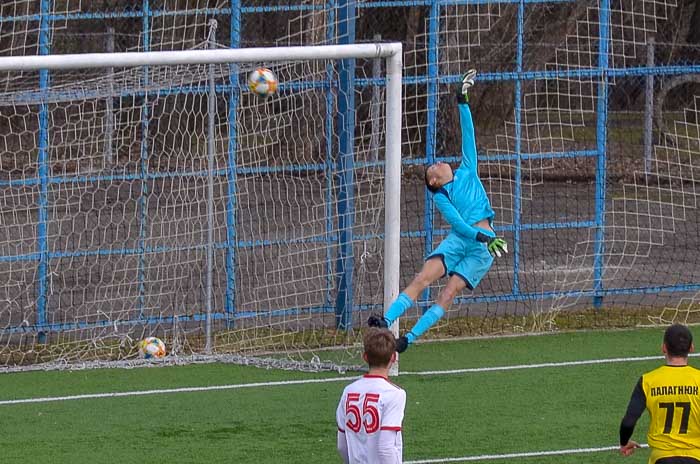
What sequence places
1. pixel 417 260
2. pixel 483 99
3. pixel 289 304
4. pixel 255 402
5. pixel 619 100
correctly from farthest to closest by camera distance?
1. pixel 619 100
2. pixel 483 99
3. pixel 417 260
4. pixel 289 304
5. pixel 255 402

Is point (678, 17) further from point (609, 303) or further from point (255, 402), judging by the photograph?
→ point (255, 402)

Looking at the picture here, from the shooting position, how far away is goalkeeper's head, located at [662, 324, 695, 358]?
6026mm

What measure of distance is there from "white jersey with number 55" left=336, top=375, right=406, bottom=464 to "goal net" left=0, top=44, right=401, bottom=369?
516 cm

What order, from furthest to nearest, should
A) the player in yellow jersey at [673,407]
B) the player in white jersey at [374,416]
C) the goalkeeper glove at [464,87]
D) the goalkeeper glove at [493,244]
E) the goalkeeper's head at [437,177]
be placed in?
1. the goalkeeper's head at [437,177]
2. the goalkeeper glove at [464,87]
3. the goalkeeper glove at [493,244]
4. the player in yellow jersey at [673,407]
5. the player in white jersey at [374,416]

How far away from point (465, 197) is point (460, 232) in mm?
306

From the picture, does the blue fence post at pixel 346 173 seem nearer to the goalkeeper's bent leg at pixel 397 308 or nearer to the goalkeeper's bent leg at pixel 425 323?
the goalkeeper's bent leg at pixel 425 323

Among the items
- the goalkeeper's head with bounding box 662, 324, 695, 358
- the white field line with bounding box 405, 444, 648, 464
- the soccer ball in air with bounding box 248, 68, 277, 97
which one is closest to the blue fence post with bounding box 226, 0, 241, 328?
the soccer ball in air with bounding box 248, 68, 277, 97

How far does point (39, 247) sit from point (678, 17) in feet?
56.7

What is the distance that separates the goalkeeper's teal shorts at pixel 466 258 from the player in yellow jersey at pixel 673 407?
434 centimetres

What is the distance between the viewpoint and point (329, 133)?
12.0 metres

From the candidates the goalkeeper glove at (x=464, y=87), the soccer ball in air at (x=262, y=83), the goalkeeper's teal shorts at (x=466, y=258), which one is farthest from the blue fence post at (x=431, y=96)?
the soccer ball in air at (x=262, y=83)

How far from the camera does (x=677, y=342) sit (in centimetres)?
602

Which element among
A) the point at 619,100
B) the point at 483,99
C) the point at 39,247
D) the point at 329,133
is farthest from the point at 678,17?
the point at 39,247

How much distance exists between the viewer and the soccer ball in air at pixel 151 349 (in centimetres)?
1099
